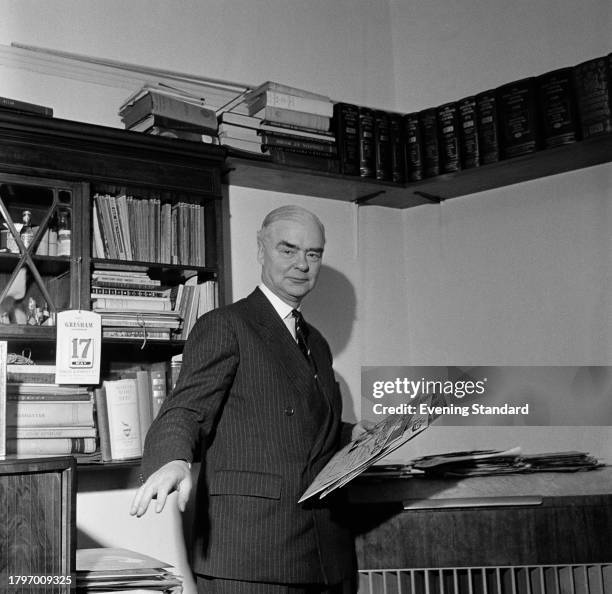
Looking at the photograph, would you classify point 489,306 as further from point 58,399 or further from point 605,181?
point 58,399

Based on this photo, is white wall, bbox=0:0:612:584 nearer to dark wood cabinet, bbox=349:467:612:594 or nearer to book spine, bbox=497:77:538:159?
book spine, bbox=497:77:538:159

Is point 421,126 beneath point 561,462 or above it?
above

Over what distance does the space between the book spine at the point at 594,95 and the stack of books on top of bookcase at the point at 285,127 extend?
0.87m

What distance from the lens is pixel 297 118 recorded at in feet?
9.43

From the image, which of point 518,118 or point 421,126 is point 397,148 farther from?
point 518,118

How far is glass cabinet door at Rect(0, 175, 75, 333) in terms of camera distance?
229cm

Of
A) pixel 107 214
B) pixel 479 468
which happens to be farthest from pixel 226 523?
pixel 107 214

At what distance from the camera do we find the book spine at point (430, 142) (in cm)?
306

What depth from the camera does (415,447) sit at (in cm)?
328

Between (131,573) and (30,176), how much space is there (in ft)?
3.80

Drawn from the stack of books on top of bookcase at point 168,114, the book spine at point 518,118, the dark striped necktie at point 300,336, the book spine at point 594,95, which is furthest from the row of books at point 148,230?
the book spine at point 594,95

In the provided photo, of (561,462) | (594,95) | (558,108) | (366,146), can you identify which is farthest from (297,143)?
(561,462)

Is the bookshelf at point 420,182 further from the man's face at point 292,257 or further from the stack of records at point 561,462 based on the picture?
the stack of records at point 561,462

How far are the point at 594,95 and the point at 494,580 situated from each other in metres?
1.59
